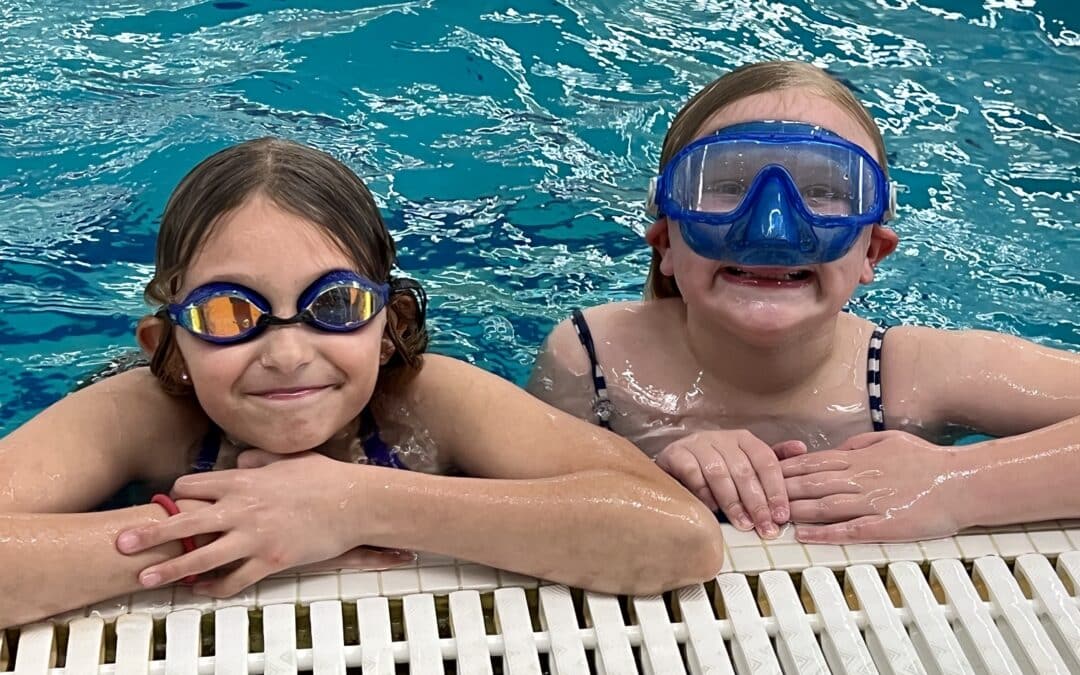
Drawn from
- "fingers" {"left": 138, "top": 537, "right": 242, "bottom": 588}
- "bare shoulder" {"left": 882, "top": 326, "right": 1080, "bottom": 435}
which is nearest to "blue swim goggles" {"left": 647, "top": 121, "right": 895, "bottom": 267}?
"bare shoulder" {"left": 882, "top": 326, "right": 1080, "bottom": 435}

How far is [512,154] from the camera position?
5.81 m

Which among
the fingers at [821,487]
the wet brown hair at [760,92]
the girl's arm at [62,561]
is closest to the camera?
the girl's arm at [62,561]

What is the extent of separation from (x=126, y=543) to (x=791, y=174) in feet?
5.35

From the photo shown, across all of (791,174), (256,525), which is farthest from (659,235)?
(256,525)

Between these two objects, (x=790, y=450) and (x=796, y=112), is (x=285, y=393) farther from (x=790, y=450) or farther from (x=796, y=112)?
(x=796, y=112)

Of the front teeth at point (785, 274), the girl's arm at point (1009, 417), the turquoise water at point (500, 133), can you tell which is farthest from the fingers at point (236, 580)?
the turquoise water at point (500, 133)

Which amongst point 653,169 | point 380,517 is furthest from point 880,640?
point 653,169

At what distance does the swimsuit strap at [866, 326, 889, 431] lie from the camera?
3.47m

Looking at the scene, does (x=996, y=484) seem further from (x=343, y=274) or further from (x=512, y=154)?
(x=512, y=154)

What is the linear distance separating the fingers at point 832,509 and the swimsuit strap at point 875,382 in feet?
2.37

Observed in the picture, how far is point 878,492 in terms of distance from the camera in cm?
280

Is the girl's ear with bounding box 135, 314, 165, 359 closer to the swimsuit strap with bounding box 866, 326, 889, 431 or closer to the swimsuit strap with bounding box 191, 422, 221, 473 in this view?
the swimsuit strap with bounding box 191, 422, 221, 473

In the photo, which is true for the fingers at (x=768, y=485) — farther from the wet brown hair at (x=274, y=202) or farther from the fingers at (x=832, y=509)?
the wet brown hair at (x=274, y=202)

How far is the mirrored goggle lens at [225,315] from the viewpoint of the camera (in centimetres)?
259
